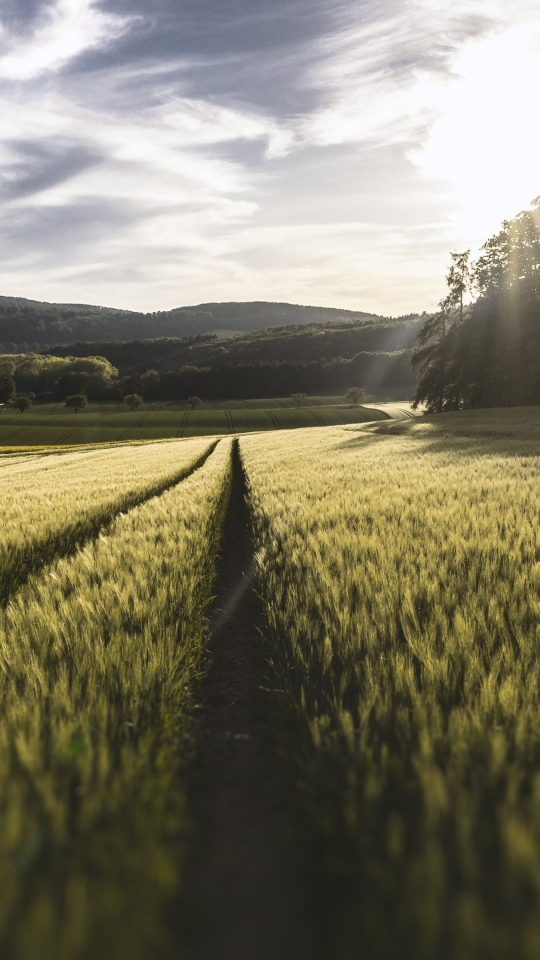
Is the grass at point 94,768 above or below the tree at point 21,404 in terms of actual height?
below

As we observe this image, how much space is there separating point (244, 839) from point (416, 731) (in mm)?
663

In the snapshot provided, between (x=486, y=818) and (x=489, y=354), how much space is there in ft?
149

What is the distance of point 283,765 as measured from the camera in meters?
2.03

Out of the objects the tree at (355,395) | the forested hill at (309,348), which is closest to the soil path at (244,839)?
the tree at (355,395)

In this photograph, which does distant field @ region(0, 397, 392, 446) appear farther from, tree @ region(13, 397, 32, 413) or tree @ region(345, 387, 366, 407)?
tree @ region(345, 387, 366, 407)

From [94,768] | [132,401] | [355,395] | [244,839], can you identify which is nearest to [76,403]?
[132,401]

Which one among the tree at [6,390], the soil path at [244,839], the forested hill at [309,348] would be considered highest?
the forested hill at [309,348]

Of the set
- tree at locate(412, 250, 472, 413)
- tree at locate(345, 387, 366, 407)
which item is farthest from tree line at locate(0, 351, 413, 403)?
tree at locate(412, 250, 472, 413)

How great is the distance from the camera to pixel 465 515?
5.57m

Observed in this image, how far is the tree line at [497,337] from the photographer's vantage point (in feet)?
130

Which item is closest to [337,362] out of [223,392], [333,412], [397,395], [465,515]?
[397,395]

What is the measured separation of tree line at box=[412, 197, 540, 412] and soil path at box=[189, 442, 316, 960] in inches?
1674

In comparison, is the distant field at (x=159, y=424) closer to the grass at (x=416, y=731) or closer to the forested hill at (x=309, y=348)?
the grass at (x=416, y=731)

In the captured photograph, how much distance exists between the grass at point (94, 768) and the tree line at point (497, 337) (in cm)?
4261
